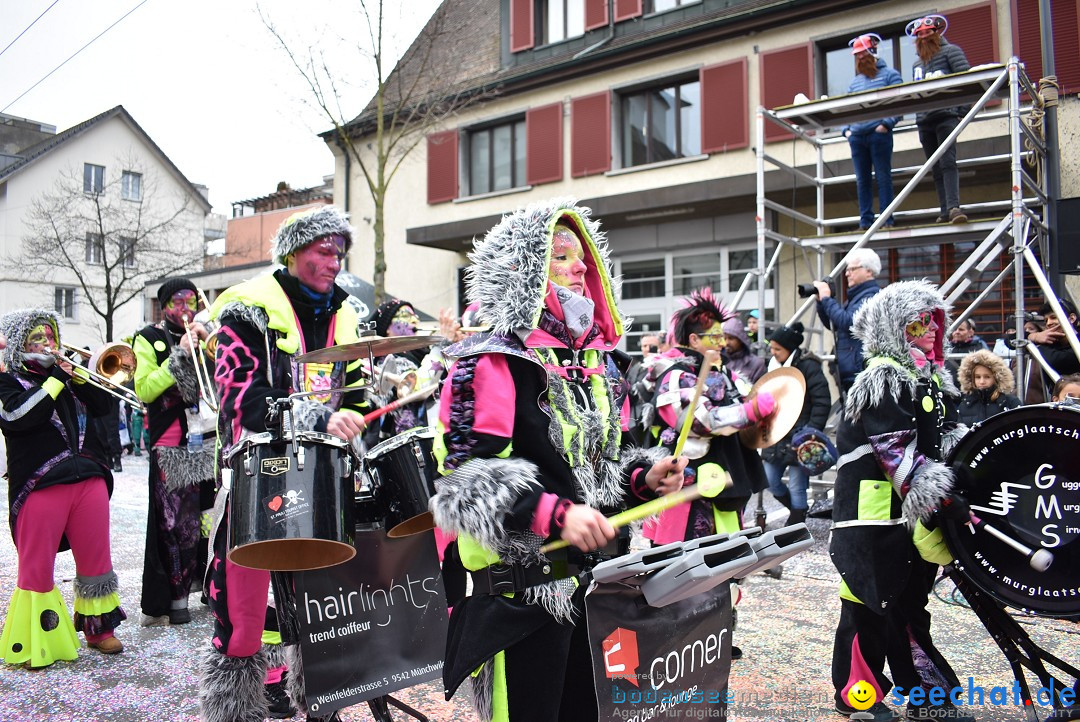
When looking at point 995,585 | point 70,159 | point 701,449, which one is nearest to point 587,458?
point 995,585

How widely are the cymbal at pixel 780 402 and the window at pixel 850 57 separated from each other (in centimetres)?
900

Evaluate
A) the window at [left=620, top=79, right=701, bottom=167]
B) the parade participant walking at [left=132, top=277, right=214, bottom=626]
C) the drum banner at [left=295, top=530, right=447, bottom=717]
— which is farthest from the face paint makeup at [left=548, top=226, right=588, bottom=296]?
the window at [left=620, top=79, right=701, bottom=167]

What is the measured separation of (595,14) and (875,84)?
28.2 ft

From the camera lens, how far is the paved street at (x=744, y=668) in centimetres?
402

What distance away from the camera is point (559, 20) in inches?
663

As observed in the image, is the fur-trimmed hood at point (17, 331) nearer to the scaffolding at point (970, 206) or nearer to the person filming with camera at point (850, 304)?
the person filming with camera at point (850, 304)

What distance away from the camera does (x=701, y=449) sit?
4.86 m

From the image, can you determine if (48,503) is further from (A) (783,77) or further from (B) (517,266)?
(A) (783,77)

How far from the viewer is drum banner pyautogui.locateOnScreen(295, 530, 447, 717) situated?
10.5 feet

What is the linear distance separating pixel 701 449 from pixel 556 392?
8.39 feet

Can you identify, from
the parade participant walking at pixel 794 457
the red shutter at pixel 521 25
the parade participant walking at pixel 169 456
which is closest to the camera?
the parade participant walking at pixel 169 456

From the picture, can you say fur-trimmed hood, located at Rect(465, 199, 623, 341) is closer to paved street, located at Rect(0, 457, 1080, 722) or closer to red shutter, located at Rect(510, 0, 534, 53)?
paved street, located at Rect(0, 457, 1080, 722)

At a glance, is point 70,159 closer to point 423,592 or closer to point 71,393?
point 71,393

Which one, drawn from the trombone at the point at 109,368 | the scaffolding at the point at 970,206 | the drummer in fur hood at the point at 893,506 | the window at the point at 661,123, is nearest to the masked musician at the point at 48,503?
the trombone at the point at 109,368
